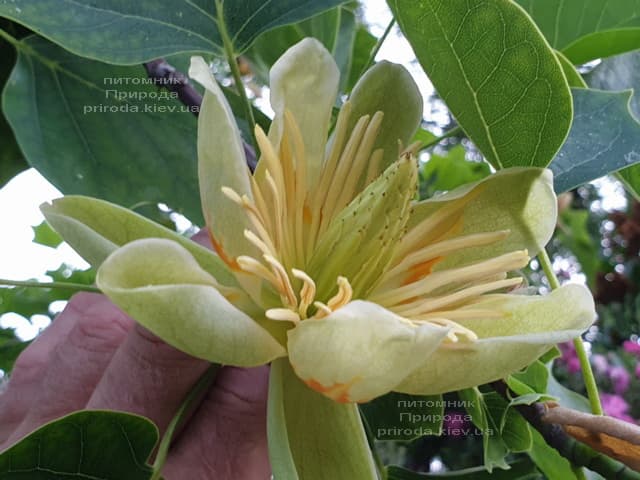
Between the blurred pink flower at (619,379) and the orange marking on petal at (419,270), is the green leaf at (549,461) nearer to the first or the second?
the orange marking on petal at (419,270)

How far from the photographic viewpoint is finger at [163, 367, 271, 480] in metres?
0.66

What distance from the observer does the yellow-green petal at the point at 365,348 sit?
17.5 inches

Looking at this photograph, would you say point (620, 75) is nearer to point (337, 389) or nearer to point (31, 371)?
point (337, 389)

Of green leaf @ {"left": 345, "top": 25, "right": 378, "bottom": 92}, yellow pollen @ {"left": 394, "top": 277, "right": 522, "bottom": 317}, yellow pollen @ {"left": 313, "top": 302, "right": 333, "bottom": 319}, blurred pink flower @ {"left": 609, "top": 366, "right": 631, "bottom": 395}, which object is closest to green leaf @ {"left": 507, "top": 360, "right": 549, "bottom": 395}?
yellow pollen @ {"left": 394, "top": 277, "right": 522, "bottom": 317}

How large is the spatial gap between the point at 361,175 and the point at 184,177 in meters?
0.29

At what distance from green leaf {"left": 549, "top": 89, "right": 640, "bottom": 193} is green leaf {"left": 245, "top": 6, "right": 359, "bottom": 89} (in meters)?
0.35

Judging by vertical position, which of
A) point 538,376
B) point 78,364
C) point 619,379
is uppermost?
point 78,364

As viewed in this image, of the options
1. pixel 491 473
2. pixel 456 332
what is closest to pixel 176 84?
pixel 456 332

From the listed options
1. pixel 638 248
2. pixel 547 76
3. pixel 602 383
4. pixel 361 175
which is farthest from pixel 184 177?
pixel 638 248

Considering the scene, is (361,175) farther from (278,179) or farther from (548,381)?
(548,381)

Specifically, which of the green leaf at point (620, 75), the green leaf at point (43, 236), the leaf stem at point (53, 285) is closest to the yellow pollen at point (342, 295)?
the leaf stem at point (53, 285)

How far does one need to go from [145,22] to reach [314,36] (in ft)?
1.00

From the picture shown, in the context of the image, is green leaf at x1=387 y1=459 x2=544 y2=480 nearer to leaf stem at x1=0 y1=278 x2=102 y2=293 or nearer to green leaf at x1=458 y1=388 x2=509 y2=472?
green leaf at x1=458 y1=388 x2=509 y2=472

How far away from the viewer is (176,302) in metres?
0.44
